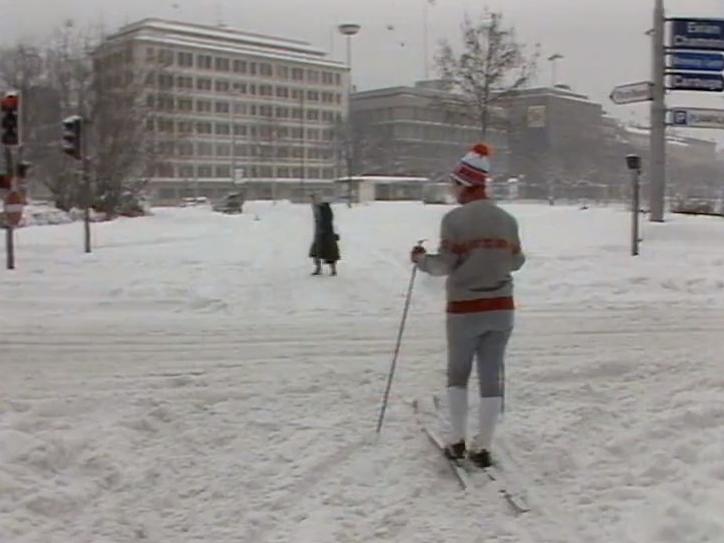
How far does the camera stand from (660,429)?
663 cm

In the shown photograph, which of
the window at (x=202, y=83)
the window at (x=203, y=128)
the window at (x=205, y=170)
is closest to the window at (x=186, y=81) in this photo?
the window at (x=202, y=83)

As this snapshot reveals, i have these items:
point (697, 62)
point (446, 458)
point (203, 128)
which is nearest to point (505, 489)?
point (446, 458)

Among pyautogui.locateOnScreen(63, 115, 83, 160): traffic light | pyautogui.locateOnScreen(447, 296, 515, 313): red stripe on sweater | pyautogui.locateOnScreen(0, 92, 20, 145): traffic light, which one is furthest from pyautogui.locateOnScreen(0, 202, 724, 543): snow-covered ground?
pyautogui.locateOnScreen(63, 115, 83, 160): traffic light

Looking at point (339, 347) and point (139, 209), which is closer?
point (339, 347)

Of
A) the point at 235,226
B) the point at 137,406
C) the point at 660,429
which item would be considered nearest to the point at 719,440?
the point at 660,429

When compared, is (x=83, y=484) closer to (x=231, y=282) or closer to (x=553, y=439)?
(x=553, y=439)

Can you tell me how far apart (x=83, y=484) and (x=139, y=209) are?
133 ft

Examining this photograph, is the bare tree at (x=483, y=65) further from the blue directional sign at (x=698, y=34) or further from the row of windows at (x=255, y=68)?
the row of windows at (x=255, y=68)

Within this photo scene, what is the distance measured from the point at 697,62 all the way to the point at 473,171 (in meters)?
19.0

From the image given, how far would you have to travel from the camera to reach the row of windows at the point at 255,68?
400ft

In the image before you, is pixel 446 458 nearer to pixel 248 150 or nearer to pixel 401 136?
pixel 401 136

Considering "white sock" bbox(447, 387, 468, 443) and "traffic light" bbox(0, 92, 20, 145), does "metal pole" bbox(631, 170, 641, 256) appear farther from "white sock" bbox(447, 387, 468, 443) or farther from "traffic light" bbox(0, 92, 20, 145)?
"white sock" bbox(447, 387, 468, 443)

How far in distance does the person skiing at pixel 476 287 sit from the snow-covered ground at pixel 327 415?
41 cm

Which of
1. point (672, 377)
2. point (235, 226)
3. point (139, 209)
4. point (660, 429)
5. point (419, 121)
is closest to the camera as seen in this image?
point (660, 429)
